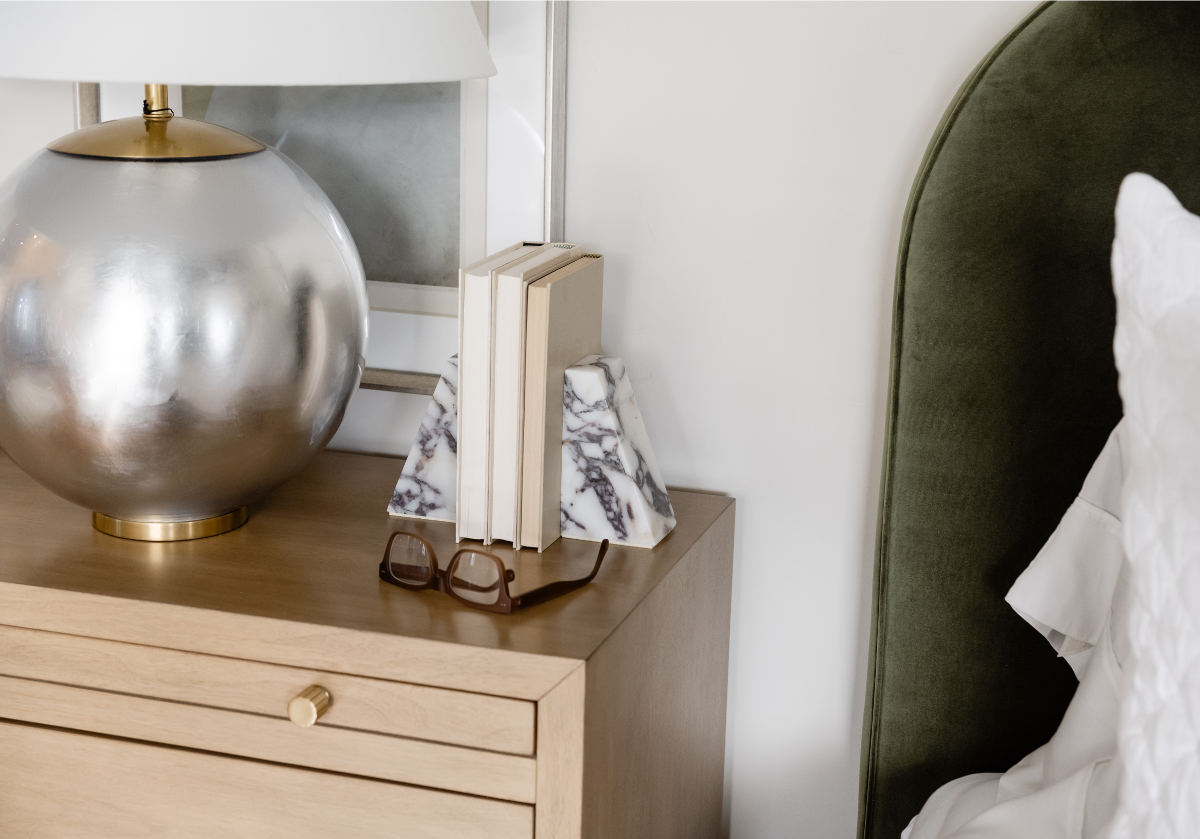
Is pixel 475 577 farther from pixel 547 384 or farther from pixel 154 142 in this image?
pixel 154 142

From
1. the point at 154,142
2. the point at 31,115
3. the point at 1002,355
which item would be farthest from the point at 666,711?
the point at 31,115

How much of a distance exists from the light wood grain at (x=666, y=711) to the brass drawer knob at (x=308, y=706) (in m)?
0.19

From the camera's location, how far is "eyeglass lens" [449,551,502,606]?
35.4 inches

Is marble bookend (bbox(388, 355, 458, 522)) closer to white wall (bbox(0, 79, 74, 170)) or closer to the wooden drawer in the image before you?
the wooden drawer

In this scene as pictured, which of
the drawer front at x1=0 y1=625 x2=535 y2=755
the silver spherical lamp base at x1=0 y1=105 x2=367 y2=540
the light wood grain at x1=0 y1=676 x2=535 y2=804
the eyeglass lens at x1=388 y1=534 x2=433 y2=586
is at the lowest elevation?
the light wood grain at x1=0 y1=676 x2=535 y2=804

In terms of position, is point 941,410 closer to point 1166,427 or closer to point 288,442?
point 1166,427

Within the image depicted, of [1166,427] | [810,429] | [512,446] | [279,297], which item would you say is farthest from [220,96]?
[1166,427]

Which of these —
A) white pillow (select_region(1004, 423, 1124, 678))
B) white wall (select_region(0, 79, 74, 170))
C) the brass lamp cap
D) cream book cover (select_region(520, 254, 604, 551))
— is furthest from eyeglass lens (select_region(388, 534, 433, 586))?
white wall (select_region(0, 79, 74, 170))

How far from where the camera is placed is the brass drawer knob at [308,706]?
33.3 inches

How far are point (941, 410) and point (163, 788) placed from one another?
2.26 feet

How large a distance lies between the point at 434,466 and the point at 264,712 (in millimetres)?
266

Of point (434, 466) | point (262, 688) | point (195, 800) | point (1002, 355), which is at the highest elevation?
point (1002, 355)

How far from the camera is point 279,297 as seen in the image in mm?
929

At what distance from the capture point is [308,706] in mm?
846
